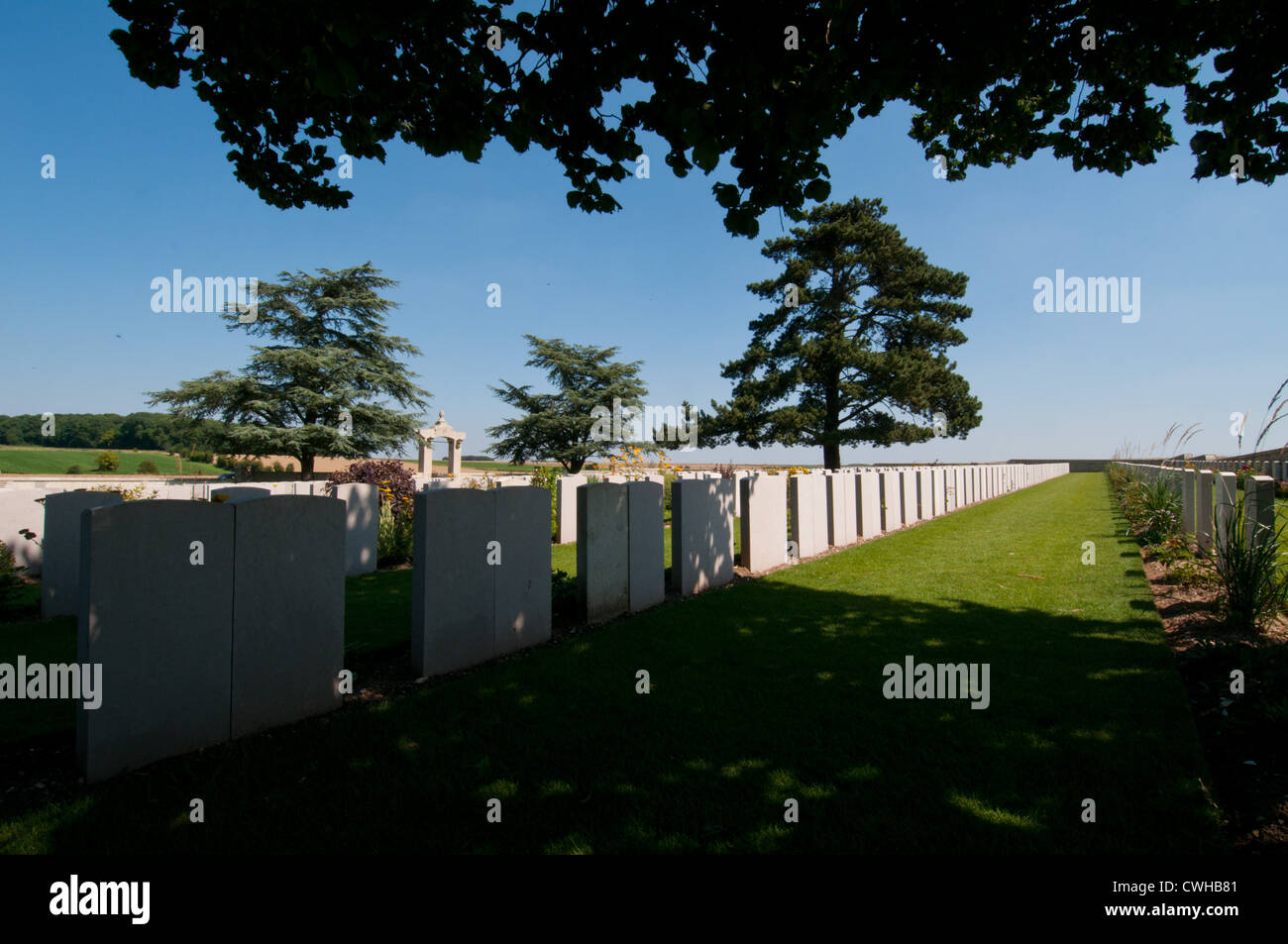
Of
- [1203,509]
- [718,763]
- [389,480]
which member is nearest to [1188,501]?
[1203,509]

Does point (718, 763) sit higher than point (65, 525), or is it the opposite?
point (65, 525)

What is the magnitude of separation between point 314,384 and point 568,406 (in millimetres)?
15386

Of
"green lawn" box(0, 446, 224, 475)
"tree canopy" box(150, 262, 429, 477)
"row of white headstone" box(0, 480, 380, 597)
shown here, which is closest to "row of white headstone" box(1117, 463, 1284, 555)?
"row of white headstone" box(0, 480, 380, 597)

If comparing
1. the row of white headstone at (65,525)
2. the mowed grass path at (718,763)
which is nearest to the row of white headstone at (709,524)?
the mowed grass path at (718,763)

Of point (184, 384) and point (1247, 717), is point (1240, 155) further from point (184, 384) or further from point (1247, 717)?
point (184, 384)

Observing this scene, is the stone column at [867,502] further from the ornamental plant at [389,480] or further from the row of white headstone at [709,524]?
the ornamental plant at [389,480]

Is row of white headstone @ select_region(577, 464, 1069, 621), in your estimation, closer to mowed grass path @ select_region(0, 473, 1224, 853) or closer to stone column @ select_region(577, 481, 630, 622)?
stone column @ select_region(577, 481, 630, 622)

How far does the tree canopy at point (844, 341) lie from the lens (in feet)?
88.5

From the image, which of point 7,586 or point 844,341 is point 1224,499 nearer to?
point 7,586

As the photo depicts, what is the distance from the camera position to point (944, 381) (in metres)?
→ 27.3

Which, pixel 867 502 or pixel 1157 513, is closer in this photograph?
pixel 1157 513

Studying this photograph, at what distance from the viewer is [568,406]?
40.6m

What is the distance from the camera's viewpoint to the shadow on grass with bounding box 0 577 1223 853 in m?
2.43

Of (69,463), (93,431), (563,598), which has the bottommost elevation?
(563,598)
